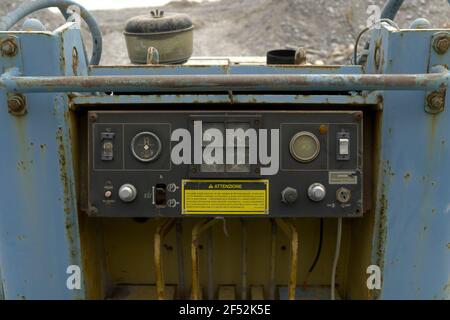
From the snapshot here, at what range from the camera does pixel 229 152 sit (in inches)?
67.9

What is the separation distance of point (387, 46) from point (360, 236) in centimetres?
65

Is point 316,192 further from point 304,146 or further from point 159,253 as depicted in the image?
point 159,253

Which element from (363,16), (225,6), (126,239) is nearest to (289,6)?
(363,16)

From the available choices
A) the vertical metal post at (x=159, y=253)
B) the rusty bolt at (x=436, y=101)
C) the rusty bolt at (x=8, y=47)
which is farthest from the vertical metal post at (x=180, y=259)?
the rusty bolt at (x=436, y=101)

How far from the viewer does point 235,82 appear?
1555 millimetres

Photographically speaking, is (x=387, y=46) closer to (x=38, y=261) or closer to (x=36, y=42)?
(x=36, y=42)

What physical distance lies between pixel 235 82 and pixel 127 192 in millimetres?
478

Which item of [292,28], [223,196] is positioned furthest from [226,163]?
[292,28]

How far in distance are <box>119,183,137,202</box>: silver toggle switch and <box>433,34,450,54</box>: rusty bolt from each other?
38.8 inches

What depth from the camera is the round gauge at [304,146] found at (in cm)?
172

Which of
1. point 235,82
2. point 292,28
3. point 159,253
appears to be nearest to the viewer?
point 235,82

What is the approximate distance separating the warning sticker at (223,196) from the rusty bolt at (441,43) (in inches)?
24.8

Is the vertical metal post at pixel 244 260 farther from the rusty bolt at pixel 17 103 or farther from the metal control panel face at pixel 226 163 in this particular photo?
the rusty bolt at pixel 17 103

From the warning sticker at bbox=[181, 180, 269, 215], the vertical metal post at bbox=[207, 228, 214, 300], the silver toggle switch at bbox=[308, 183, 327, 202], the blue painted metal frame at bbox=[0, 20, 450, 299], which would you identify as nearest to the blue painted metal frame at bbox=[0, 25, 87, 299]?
the blue painted metal frame at bbox=[0, 20, 450, 299]
